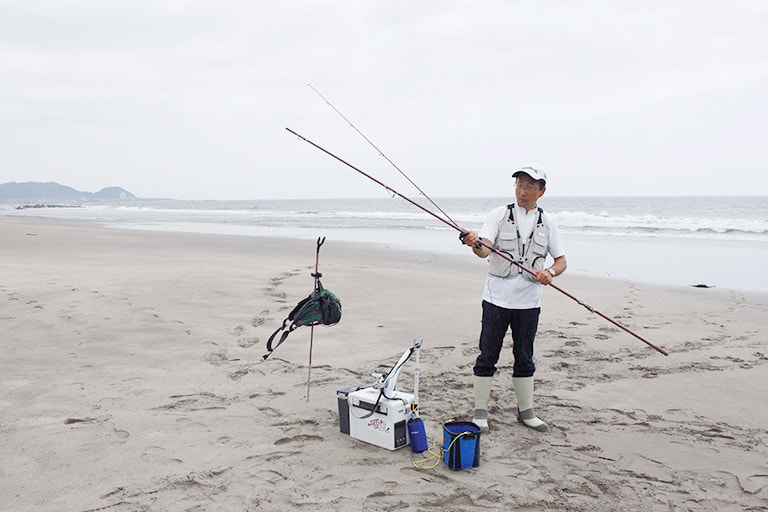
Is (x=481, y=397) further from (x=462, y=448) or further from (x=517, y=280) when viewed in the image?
(x=517, y=280)

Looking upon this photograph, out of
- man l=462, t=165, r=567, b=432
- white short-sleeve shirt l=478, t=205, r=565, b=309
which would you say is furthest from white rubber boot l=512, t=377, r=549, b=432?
white short-sleeve shirt l=478, t=205, r=565, b=309

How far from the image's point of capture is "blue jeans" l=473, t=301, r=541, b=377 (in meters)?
4.02

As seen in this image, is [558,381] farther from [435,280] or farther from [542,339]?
[435,280]

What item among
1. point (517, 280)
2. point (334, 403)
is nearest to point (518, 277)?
point (517, 280)

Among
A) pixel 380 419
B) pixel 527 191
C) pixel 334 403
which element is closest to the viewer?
pixel 380 419

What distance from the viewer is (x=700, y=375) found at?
536 cm

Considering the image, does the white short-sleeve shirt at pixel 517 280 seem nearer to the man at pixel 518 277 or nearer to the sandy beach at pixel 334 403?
the man at pixel 518 277

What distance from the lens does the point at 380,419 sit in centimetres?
372

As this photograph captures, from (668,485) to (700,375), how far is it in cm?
240

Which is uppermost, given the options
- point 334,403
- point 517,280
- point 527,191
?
point 527,191

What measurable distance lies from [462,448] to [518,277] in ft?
4.06

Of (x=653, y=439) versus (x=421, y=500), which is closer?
(x=421, y=500)

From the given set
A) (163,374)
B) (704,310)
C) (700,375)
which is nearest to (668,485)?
(700,375)

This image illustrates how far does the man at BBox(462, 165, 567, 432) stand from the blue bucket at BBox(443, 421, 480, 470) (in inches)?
22.8
